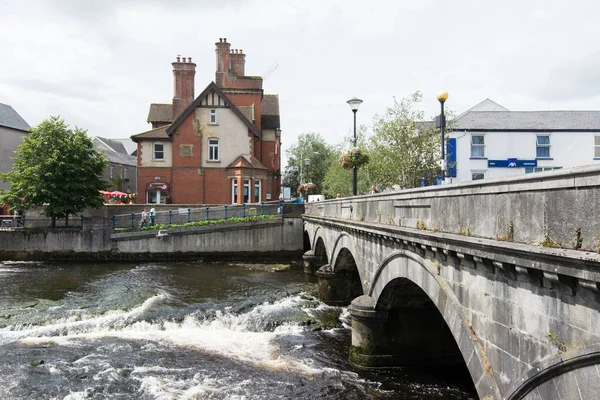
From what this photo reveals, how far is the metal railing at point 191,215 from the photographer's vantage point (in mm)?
33812

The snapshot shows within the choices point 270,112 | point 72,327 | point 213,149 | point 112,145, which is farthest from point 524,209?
point 112,145

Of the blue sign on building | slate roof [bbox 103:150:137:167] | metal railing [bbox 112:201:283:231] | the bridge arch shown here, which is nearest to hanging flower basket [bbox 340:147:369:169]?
the bridge arch

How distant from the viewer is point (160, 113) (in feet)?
164

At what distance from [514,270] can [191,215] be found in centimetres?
3092

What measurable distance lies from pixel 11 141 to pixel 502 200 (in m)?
53.8

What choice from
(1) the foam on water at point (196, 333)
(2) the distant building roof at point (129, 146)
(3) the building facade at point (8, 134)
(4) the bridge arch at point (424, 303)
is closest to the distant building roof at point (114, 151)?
(2) the distant building roof at point (129, 146)

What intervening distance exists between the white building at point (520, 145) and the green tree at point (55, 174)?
24.9 meters

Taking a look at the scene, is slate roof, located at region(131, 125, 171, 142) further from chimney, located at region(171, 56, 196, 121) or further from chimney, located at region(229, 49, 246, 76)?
chimney, located at region(229, 49, 246, 76)

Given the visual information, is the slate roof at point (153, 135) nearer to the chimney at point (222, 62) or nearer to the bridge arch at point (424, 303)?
the chimney at point (222, 62)

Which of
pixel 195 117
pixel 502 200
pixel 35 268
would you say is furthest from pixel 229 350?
pixel 195 117

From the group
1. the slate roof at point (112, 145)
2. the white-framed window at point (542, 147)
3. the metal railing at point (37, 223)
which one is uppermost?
the slate roof at point (112, 145)

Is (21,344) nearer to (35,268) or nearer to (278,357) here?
(278,357)

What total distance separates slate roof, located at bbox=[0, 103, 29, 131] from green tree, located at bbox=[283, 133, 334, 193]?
4179cm

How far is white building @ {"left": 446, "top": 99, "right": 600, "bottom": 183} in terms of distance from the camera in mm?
27156
